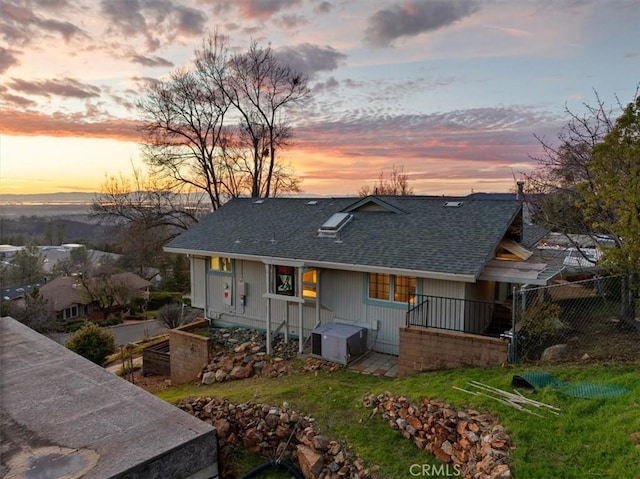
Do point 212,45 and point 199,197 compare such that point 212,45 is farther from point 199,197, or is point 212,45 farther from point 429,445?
point 429,445

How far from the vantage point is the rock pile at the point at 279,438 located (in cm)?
588

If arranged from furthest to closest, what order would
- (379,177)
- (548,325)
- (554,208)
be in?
(379,177)
(554,208)
(548,325)

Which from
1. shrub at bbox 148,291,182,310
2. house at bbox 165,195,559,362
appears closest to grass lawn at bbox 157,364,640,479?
house at bbox 165,195,559,362

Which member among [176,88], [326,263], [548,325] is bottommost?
[548,325]

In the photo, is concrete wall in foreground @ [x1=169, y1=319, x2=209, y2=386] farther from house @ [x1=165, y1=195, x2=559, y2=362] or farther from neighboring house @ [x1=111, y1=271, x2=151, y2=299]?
neighboring house @ [x1=111, y1=271, x2=151, y2=299]

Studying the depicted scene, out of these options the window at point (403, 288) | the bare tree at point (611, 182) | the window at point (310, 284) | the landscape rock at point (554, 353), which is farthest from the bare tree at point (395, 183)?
the landscape rock at point (554, 353)

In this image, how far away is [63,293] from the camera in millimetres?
33250

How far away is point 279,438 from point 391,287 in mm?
4578

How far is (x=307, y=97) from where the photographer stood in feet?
83.3

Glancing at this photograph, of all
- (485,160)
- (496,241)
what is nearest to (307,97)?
(485,160)

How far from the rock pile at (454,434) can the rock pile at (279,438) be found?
95cm

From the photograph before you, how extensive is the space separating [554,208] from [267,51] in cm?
1943

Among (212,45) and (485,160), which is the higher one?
(212,45)

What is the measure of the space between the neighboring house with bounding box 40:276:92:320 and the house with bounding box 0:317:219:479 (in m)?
31.8
